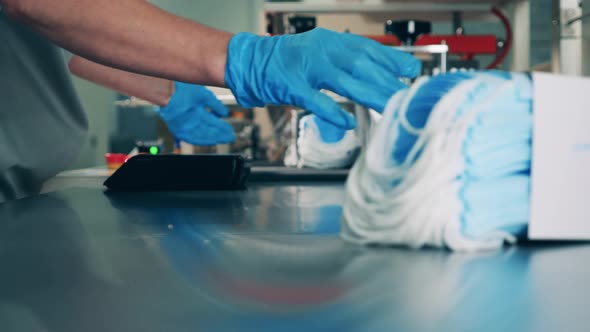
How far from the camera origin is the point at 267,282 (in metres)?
0.37

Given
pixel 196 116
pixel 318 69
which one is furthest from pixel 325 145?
pixel 318 69

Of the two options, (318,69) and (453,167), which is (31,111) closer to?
→ (318,69)

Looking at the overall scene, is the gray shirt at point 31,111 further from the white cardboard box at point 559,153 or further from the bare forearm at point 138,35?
the white cardboard box at point 559,153

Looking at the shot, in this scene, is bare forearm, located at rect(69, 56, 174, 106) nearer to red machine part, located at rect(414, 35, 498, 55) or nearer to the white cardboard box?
the white cardboard box

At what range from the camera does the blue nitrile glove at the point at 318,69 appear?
692 millimetres

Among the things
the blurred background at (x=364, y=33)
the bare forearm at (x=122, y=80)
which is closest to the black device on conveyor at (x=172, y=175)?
the bare forearm at (x=122, y=80)

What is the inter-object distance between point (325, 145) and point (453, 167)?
0.96 m

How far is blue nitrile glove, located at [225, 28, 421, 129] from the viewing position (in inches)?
27.2

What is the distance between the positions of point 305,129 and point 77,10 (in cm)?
76

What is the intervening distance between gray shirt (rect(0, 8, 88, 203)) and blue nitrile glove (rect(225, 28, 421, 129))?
526mm

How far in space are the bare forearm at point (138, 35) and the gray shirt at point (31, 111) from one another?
0.33 metres

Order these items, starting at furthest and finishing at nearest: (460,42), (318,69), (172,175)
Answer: (460,42) → (172,175) → (318,69)

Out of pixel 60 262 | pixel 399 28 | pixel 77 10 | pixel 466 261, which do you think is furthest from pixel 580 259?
pixel 399 28

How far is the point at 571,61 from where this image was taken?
1954mm
